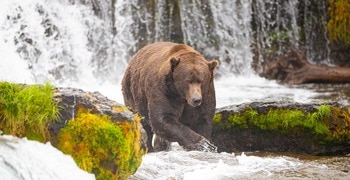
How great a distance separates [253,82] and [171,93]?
321 inches

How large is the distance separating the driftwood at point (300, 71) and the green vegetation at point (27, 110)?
35.0 feet

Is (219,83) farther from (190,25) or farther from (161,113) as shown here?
(161,113)

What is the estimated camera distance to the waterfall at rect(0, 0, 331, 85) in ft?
52.6

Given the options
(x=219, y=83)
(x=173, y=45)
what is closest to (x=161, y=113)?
(x=173, y=45)

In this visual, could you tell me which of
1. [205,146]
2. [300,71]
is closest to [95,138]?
[205,146]

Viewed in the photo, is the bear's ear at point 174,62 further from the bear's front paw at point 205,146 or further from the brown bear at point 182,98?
the bear's front paw at point 205,146

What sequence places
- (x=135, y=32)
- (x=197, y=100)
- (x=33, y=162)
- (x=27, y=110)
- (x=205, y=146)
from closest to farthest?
(x=33, y=162) → (x=27, y=110) → (x=197, y=100) → (x=205, y=146) → (x=135, y=32)

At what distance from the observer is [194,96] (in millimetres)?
8539

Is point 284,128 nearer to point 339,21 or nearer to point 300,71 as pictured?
point 300,71

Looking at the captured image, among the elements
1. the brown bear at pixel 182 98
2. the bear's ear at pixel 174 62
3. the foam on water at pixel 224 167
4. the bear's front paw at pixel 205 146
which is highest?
the bear's ear at pixel 174 62

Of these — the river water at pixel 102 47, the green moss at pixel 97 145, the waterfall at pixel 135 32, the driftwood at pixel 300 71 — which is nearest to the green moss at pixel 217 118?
the green moss at pixel 97 145

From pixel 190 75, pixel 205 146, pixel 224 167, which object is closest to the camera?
pixel 224 167

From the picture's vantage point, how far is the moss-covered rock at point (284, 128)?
870 centimetres

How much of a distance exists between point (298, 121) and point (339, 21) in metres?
9.33
